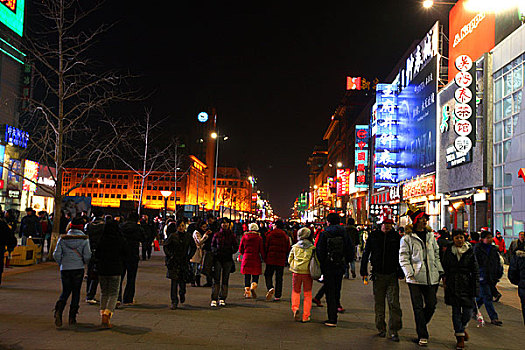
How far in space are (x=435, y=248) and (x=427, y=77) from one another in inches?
1332

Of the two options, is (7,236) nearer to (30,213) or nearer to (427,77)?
(30,213)

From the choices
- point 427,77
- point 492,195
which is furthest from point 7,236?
point 427,77

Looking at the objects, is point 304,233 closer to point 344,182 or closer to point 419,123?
point 419,123

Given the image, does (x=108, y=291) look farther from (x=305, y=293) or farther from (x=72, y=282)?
(x=305, y=293)

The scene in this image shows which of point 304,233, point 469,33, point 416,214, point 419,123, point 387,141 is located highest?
point 469,33

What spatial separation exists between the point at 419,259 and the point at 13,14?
43.4 metres

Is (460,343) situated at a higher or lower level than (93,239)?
lower

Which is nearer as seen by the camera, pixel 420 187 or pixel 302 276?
pixel 302 276

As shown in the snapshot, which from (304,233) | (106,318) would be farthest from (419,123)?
(106,318)

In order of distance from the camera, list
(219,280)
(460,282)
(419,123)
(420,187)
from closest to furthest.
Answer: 1. (460,282)
2. (219,280)
3. (420,187)
4. (419,123)

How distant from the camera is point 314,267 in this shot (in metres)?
9.21

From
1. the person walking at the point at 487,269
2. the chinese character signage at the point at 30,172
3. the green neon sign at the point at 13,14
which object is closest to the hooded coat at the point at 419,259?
the person walking at the point at 487,269

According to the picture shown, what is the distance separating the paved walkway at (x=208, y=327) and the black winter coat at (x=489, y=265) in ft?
3.01

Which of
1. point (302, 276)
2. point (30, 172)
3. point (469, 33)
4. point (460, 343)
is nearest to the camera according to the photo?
point (460, 343)
